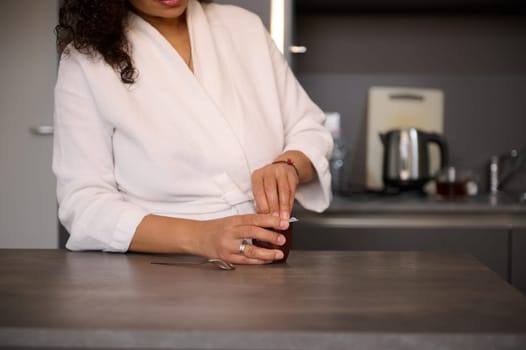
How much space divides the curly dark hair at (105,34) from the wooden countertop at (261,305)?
461 mm

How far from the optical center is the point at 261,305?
0.88 metres

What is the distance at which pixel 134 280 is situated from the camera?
3.41ft

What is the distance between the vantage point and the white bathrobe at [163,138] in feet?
4.75

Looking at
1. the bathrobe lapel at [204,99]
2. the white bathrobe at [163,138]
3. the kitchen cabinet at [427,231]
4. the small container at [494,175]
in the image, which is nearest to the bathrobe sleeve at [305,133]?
the white bathrobe at [163,138]

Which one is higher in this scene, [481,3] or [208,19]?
[481,3]

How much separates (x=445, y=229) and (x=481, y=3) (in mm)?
912

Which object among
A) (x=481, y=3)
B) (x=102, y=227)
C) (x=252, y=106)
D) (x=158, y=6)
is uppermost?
(x=481, y=3)

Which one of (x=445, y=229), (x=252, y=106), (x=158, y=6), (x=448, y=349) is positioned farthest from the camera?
(x=445, y=229)

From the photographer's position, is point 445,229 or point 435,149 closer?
point 445,229

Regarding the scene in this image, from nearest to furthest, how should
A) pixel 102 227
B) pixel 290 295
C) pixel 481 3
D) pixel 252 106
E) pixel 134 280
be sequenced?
pixel 290 295, pixel 134 280, pixel 102 227, pixel 252 106, pixel 481 3

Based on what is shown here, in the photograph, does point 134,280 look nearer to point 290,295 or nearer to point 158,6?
point 290,295

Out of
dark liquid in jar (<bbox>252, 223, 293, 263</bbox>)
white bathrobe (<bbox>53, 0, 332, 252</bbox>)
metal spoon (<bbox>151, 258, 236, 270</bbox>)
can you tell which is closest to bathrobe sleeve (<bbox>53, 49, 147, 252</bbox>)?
white bathrobe (<bbox>53, 0, 332, 252</bbox>)

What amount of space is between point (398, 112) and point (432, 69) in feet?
0.76

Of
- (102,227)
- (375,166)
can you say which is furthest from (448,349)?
(375,166)
